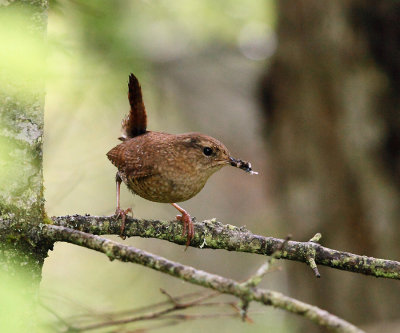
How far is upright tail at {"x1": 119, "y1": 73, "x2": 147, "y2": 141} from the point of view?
128 inches

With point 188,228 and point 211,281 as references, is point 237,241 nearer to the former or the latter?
point 188,228

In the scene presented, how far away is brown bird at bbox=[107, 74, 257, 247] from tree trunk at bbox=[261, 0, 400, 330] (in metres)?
2.84

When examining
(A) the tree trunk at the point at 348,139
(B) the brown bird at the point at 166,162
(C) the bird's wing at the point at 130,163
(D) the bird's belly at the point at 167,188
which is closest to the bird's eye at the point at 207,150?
(B) the brown bird at the point at 166,162

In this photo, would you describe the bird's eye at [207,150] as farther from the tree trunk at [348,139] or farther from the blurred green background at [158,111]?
the tree trunk at [348,139]

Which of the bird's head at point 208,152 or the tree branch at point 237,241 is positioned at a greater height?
the bird's head at point 208,152

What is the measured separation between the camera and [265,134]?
6.51m

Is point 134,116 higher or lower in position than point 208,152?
higher

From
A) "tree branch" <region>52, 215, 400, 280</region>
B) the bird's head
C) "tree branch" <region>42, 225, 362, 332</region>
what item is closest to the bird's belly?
the bird's head

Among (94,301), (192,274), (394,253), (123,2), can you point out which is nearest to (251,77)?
(123,2)

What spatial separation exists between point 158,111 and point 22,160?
3.77 metres

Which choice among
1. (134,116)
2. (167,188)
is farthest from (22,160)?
(134,116)

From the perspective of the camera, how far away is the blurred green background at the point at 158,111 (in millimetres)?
4535

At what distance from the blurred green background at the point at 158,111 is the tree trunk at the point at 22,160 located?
112 cm

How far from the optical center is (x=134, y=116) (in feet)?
11.7
